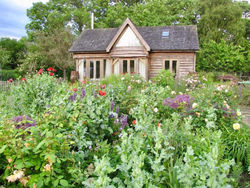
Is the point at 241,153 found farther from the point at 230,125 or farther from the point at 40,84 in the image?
the point at 40,84

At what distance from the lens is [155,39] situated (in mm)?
17453

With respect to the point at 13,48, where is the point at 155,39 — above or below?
below

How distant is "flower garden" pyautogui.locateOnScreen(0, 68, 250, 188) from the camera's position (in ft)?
5.85

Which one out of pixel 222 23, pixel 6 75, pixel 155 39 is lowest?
pixel 6 75

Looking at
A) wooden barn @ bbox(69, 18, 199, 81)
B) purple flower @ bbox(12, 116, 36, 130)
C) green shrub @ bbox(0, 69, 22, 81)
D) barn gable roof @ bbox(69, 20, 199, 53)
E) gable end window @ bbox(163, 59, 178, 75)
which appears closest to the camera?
purple flower @ bbox(12, 116, 36, 130)

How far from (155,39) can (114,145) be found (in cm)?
1549

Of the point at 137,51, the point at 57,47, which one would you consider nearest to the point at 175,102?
the point at 137,51

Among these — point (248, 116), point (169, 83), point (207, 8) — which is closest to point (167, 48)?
point (169, 83)

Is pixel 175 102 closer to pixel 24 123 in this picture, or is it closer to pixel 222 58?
pixel 24 123

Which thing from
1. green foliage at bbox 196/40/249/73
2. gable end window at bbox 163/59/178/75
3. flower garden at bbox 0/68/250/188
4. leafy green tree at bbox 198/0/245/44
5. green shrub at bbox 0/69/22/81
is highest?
leafy green tree at bbox 198/0/245/44

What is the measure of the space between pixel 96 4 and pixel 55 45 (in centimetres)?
1039

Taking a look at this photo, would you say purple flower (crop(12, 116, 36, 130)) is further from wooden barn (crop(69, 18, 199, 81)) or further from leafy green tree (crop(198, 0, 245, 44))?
leafy green tree (crop(198, 0, 245, 44))

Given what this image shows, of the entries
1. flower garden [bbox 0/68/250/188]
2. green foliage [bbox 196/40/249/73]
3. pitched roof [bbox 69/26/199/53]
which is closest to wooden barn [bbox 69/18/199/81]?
pitched roof [bbox 69/26/199/53]

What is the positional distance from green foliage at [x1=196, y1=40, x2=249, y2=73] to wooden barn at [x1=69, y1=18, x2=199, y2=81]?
7.63 m
